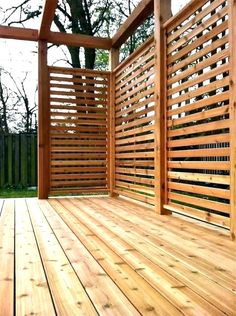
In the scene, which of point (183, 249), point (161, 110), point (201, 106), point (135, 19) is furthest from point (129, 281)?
point (135, 19)

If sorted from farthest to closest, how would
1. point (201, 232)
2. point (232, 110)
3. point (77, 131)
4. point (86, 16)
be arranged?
point (86, 16)
point (77, 131)
point (201, 232)
point (232, 110)

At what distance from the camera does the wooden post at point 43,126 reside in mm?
4766

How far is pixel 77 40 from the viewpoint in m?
5.00

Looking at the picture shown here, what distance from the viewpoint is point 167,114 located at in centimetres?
339

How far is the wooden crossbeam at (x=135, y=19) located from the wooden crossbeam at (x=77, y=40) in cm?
15

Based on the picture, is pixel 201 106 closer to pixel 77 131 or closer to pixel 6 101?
pixel 77 131

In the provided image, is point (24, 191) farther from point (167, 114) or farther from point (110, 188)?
point (167, 114)

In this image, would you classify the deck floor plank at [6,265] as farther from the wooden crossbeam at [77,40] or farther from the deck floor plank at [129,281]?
the wooden crossbeam at [77,40]

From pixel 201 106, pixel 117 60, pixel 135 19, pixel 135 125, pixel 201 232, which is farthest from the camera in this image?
pixel 117 60

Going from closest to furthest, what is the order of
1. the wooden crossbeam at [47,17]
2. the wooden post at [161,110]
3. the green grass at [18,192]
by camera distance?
the wooden post at [161,110] → the wooden crossbeam at [47,17] → the green grass at [18,192]

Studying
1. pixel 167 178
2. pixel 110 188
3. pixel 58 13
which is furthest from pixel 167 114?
pixel 58 13

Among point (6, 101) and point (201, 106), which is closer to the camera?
point (201, 106)

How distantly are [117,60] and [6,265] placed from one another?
4026 mm

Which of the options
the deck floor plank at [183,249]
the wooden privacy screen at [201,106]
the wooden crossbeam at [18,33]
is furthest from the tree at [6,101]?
the deck floor plank at [183,249]
